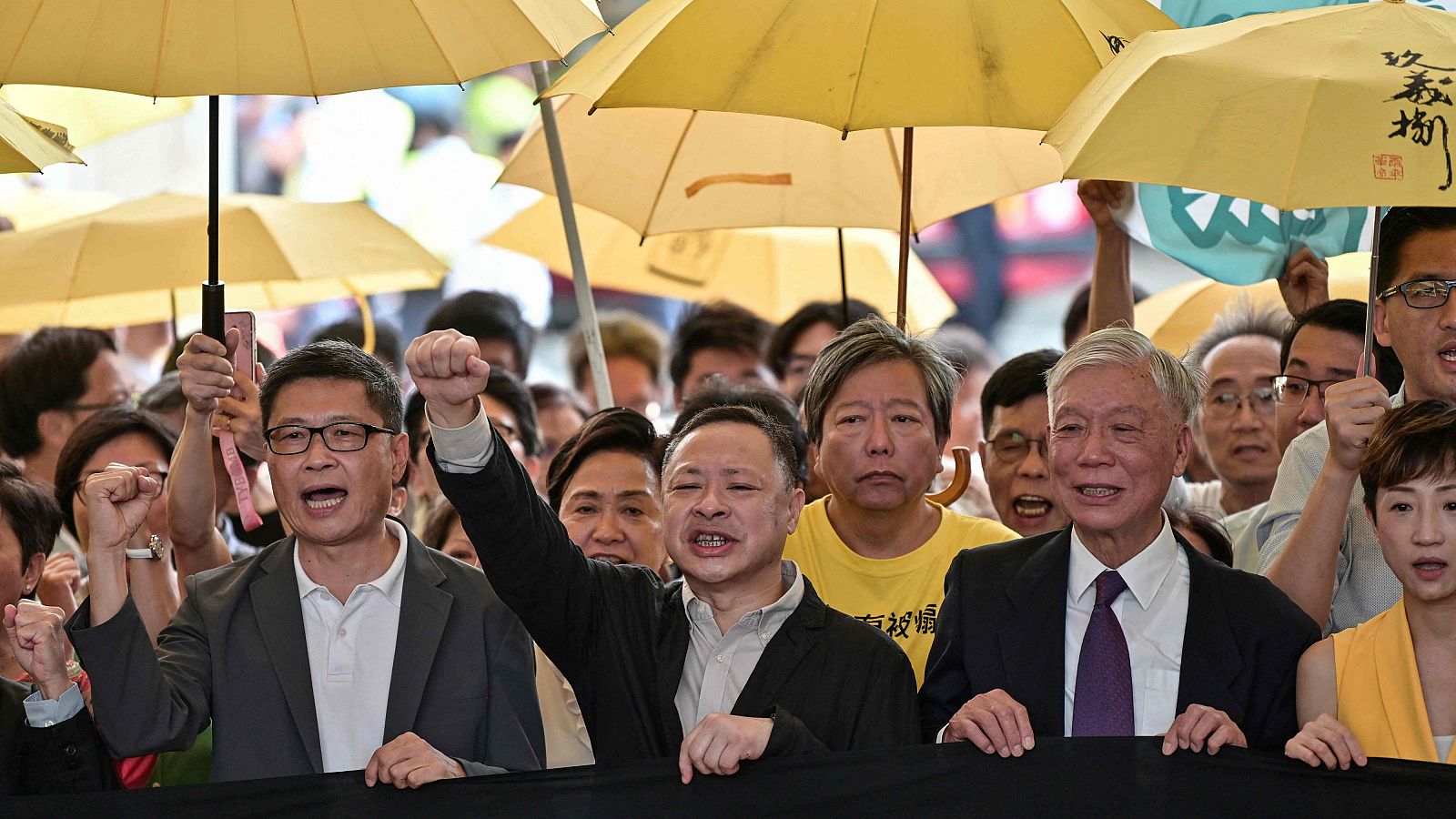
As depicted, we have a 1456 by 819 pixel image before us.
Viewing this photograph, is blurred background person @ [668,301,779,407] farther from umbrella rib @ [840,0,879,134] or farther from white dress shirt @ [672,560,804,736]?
white dress shirt @ [672,560,804,736]

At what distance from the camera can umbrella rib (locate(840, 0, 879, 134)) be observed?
378 cm

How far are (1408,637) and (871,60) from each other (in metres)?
1.64

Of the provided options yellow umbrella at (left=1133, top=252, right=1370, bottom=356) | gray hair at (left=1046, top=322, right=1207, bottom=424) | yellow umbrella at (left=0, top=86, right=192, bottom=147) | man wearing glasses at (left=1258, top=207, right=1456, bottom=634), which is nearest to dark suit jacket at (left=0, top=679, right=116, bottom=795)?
gray hair at (left=1046, top=322, right=1207, bottom=424)

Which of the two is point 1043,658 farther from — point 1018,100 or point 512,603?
point 1018,100

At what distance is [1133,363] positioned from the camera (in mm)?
3312

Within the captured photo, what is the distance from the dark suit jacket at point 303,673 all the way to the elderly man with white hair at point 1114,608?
2.58 feet

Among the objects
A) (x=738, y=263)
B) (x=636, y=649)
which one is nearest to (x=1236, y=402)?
(x=636, y=649)

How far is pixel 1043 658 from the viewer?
315cm

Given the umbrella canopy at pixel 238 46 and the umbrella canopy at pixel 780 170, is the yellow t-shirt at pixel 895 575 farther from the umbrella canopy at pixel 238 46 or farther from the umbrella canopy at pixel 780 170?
the umbrella canopy at pixel 780 170

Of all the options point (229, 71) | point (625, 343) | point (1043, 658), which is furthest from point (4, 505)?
point (625, 343)

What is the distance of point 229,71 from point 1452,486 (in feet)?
8.10

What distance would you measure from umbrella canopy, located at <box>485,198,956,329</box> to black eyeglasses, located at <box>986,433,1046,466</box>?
86.8 inches

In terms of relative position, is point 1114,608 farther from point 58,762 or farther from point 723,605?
point 58,762

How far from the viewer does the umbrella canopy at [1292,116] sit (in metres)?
2.95
